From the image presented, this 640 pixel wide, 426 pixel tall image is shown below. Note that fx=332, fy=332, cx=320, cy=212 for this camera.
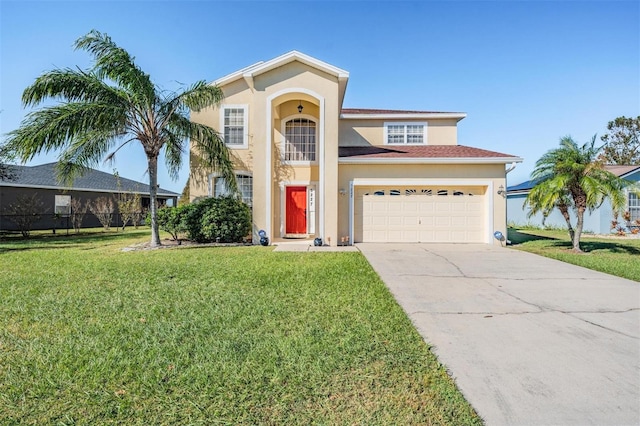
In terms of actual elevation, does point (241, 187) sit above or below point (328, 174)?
A: below

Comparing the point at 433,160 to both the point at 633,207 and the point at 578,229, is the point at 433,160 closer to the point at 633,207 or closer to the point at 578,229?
the point at 578,229

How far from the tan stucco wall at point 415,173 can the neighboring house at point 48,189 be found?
14249 mm

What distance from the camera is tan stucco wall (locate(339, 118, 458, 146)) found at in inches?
675

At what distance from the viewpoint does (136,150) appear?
13.2m

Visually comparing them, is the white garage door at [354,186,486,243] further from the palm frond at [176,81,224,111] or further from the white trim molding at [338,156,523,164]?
the palm frond at [176,81,224,111]

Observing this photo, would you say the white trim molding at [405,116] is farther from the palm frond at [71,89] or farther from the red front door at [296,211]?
the palm frond at [71,89]

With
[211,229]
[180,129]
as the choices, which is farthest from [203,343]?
[180,129]

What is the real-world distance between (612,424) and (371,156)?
1198 cm

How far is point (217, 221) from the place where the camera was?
13.3 m

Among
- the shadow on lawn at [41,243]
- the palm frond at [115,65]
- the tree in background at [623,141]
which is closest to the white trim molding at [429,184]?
the palm frond at [115,65]

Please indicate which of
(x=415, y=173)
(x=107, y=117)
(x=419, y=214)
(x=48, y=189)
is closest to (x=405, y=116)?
(x=415, y=173)

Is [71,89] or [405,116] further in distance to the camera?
[405,116]

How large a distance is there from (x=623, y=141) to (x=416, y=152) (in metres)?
41.4

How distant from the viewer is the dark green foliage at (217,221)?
13.2 meters
